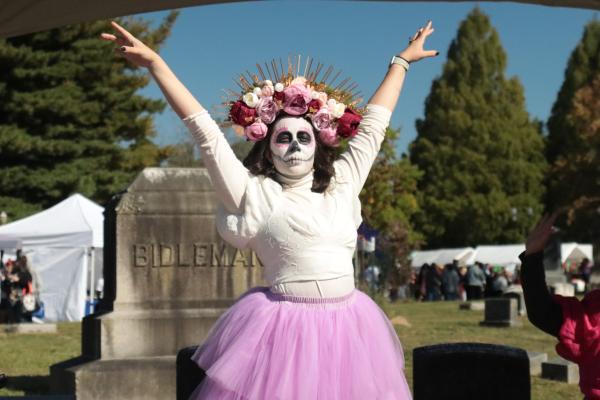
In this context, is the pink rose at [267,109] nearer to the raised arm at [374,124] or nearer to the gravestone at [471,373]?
the raised arm at [374,124]

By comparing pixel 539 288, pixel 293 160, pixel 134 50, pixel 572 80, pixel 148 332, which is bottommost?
pixel 148 332

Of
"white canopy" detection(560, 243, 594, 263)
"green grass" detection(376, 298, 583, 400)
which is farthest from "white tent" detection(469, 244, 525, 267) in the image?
"green grass" detection(376, 298, 583, 400)

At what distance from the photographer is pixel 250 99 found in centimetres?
464

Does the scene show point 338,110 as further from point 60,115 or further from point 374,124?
point 60,115

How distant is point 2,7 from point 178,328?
4928 millimetres

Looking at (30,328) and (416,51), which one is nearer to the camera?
(416,51)

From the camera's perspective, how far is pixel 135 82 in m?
34.4

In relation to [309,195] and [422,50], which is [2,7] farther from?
[422,50]

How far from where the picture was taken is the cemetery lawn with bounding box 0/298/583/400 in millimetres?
10578

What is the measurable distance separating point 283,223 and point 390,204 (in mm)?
32547

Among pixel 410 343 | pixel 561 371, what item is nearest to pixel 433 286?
pixel 410 343

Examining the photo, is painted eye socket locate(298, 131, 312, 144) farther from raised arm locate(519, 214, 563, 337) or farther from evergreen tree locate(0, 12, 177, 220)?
evergreen tree locate(0, 12, 177, 220)

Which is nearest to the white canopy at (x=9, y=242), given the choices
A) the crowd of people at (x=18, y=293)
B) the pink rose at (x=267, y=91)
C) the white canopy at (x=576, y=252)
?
the crowd of people at (x=18, y=293)

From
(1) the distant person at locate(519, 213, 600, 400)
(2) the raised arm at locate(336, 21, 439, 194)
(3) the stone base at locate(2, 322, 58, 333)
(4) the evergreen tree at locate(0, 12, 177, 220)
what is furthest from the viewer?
(4) the evergreen tree at locate(0, 12, 177, 220)
